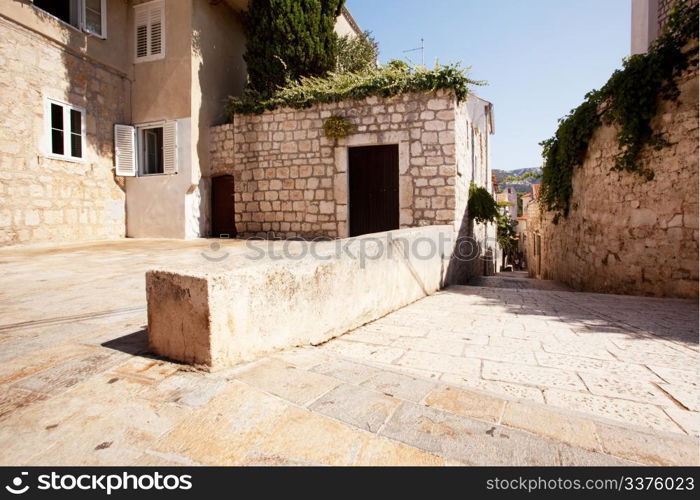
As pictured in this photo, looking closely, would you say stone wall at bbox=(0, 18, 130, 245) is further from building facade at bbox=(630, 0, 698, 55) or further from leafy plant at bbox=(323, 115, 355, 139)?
building facade at bbox=(630, 0, 698, 55)

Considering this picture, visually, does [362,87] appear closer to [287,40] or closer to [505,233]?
[287,40]

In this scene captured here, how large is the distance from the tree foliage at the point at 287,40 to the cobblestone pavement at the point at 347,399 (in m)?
7.61

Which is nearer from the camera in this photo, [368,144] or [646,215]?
[646,215]

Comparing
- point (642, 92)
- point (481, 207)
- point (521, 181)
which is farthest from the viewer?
point (521, 181)

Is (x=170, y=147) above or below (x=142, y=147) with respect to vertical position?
below

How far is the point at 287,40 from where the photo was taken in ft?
27.8

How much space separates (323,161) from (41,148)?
5.77 metres

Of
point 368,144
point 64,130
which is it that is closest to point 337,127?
point 368,144

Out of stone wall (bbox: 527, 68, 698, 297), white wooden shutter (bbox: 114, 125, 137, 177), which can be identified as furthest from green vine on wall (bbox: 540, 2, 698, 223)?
white wooden shutter (bbox: 114, 125, 137, 177)

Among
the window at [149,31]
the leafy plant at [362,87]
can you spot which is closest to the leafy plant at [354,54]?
the leafy plant at [362,87]

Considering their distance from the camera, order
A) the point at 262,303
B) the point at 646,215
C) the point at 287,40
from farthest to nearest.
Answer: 1. the point at 287,40
2. the point at 646,215
3. the point at 262,303

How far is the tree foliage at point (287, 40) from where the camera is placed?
8.43 m

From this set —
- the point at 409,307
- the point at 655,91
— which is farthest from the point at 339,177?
the point at 655,91

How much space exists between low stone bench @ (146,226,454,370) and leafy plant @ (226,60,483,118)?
5141mm
